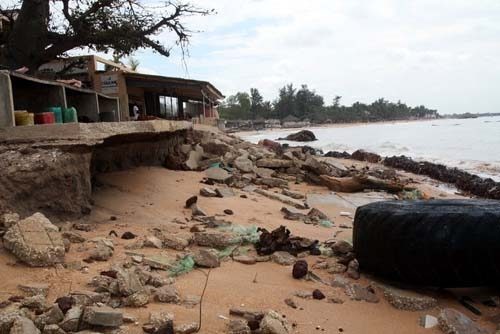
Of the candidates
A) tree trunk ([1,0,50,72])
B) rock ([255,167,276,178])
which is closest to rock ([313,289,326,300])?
rock ([255,167,276,178])

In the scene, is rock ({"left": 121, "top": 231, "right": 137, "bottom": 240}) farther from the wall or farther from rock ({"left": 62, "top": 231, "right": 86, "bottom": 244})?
the wall

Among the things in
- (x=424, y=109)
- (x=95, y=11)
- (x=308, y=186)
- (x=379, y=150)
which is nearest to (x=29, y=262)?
(x=308, y=186)

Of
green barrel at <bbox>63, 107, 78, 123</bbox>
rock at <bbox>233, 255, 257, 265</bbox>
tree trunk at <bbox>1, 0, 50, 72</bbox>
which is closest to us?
rock at <bbox>233, 255, 257, 265</bbox>

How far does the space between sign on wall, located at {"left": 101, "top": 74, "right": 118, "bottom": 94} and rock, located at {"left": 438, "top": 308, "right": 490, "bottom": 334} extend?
15510mm

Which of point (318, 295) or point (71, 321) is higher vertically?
point (71, 321)

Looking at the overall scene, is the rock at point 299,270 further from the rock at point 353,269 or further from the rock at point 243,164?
the rock at point 243,164

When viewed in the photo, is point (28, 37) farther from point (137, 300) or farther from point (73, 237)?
point (137, 300)

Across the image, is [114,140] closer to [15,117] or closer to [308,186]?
[15,117]

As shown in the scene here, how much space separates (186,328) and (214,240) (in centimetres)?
186

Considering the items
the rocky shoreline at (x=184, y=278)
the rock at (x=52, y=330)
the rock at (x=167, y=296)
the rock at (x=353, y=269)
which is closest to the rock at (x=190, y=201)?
the rocky shoreline at (x=184, y=278)

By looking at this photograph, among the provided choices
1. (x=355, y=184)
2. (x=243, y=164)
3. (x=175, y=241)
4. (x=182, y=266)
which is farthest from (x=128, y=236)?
(x=355, y=184)

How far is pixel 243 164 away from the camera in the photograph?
10602 millimetres

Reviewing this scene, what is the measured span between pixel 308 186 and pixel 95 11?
23.0ft

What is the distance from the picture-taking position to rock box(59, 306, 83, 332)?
2803mm
